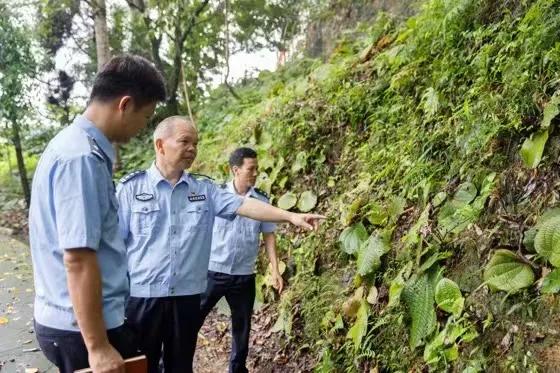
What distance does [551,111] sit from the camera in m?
2.99

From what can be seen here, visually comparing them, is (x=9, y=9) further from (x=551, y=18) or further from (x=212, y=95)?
(x=551, y=18)

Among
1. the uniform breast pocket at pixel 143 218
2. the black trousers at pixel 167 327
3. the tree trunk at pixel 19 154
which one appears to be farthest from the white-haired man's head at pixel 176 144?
the tree trunk at pixel 19 154

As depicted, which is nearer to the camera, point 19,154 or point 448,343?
point 448,343

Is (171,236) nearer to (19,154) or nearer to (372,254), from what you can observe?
(372,254)

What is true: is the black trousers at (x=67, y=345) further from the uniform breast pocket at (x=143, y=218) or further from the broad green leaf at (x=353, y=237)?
the broad green leaf at (x=353, y=237)

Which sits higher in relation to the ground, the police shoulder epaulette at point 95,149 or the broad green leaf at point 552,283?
the police shoulder epaulette at point 95,149

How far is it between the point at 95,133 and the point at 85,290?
0.60 m

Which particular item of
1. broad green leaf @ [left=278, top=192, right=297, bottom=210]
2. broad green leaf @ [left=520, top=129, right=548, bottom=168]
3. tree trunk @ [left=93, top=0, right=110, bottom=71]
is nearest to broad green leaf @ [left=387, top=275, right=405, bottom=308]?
broad green leaf @ [left=520, top=129, right=548, bottom=168]

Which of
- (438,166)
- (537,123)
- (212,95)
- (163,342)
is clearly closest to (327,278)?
(438,166)

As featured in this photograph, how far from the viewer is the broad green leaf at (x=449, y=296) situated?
9.28 ft

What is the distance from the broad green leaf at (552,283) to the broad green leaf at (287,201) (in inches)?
133

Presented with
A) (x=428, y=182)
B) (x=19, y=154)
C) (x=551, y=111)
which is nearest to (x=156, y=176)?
(x=428, y=182)

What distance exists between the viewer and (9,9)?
11.5 meters

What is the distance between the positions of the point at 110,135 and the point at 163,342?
1.65 meters
